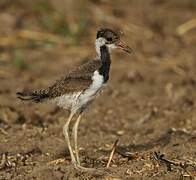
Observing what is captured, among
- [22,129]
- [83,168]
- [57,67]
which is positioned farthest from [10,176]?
[57,67]

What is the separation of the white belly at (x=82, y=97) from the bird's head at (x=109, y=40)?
32 centimetres

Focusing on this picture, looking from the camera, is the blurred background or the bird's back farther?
the blurred background

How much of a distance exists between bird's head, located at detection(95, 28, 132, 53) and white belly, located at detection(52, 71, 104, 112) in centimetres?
32

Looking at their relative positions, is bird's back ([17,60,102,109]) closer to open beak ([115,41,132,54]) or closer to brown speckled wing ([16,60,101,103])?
brown speckled wing ([16,60,101,103])

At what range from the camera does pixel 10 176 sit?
19.9ft

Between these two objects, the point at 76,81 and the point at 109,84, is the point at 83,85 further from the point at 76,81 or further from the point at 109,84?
the point at 109,84

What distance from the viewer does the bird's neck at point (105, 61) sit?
6.20 m

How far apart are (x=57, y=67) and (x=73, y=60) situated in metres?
0.36

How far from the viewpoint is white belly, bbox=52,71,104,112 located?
6148mm

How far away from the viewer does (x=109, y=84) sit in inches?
393

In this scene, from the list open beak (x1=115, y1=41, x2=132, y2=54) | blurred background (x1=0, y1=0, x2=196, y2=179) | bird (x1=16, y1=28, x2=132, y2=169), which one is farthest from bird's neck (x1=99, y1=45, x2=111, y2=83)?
blurred background (x1=0, y1=0, x2=196, y2=179)

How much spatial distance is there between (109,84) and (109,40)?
3.60m

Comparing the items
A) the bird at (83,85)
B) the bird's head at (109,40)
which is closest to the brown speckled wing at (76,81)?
the bird at (83,85)

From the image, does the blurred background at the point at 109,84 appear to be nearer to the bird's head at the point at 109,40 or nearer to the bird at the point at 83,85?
the bird at the point at 83,85
